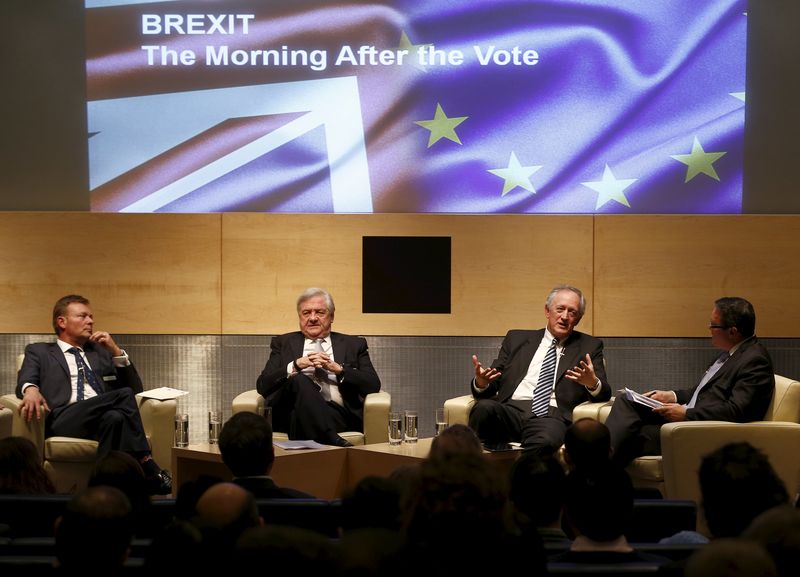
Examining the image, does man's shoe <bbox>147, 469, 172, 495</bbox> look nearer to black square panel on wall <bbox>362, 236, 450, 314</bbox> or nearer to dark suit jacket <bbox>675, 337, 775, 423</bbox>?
black square panel on wall <bbox>362, 236, 450, 314</bbox>

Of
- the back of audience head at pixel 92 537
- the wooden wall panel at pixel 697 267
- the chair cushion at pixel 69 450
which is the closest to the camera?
the back of audience head at pixel 92 537

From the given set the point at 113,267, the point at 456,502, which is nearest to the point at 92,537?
the point at 456,502

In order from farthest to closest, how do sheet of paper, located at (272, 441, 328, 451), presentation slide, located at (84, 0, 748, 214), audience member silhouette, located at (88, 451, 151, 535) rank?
presentation slide, located at (84, 0, 748, 214), sheet of paper, located at (272, 441, 328, 451), audience member silhouette, located at (88, 451, 151, 535)

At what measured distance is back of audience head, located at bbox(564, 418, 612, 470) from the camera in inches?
137

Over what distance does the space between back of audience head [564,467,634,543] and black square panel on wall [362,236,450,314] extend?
4157mm

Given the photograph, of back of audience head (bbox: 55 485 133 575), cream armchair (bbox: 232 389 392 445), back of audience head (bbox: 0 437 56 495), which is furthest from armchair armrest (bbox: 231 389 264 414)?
back of audience head (bbox: 55 485 133 575)

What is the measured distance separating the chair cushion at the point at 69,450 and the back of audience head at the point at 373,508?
342 centimetres

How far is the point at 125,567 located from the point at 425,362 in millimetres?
4609

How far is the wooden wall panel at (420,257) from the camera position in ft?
22.9

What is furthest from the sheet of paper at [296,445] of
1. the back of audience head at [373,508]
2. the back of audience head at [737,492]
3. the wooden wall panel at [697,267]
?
the back of audience head at [737,492]

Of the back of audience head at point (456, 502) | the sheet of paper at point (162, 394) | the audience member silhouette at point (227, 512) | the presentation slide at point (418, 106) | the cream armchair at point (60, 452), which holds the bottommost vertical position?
the cream armchair at point (60, 452)

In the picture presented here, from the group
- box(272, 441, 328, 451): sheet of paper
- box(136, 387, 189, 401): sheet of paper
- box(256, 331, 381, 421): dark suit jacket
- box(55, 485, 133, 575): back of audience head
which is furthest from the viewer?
box(256, 331, 381, 421): dark suit jacket

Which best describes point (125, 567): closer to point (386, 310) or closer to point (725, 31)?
point (386, 310)

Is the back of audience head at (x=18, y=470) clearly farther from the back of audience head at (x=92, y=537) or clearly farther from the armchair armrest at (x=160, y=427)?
the armchair armrest at (x=160, y=427)
